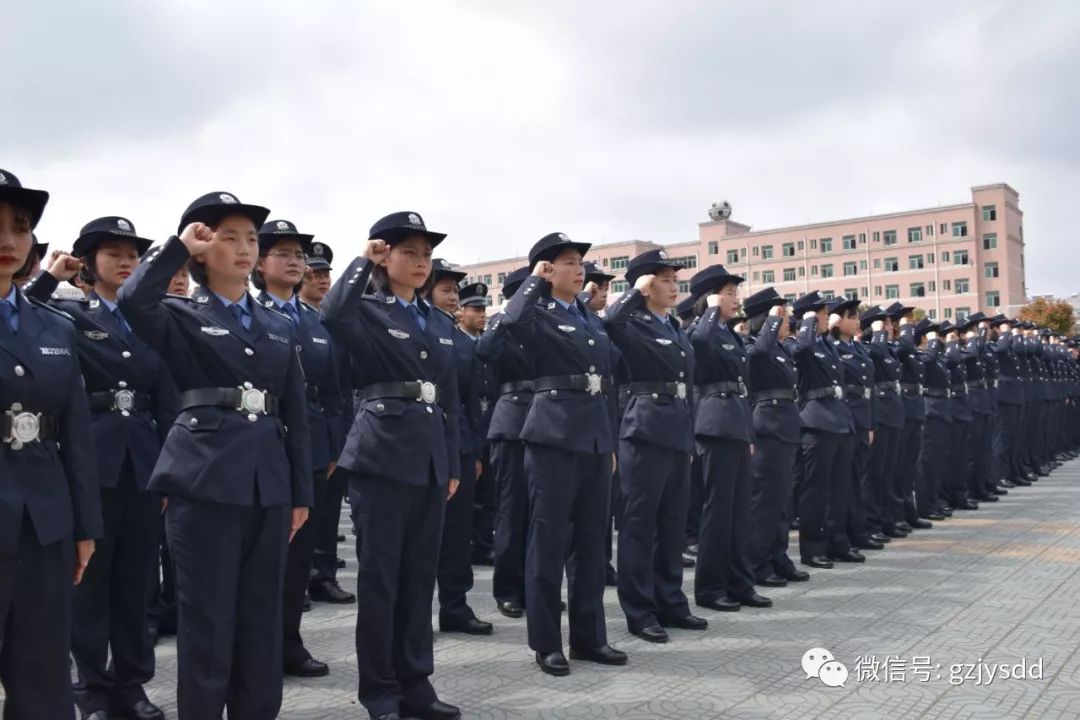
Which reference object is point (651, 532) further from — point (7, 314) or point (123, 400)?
point (7, 314)

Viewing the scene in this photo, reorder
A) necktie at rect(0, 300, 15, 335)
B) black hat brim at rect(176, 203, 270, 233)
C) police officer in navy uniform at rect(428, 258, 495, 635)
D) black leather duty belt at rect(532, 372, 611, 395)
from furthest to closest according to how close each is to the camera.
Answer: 1. police officer in navy uniform at rect(428, 258, 495, 635)
2. black leather duty belt at rect(532, 372, 611, 395)
3. black hat brim at rect(176, 203, 270, 233)
4. necktie at rect(0, 300, 15, 335)

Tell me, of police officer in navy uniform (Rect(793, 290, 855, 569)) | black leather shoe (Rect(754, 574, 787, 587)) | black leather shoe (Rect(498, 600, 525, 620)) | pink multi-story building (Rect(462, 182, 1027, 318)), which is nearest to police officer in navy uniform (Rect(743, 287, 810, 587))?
black leather shoe (Rect(754, 574, 787, 587))

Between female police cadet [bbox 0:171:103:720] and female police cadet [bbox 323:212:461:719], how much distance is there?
133 centimetres

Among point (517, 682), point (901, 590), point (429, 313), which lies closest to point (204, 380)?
point (429, 313)

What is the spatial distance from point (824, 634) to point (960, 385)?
7354mm

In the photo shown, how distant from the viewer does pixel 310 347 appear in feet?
19.8

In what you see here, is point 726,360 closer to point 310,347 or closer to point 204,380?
point 310,347

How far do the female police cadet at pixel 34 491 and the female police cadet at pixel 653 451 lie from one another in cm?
334

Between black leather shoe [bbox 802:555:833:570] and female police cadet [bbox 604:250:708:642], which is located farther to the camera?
black leather shoe [bbox 802:555:833:570]

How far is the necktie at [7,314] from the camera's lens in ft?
10.1

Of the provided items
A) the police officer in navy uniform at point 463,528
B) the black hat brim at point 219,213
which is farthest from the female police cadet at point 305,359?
the black hat brim at point 219,213

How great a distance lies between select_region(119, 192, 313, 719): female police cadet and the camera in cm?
351

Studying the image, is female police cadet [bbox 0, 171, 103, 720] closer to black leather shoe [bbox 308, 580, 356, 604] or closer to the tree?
black leather shoe [bbox 308, 580, 356, 604]

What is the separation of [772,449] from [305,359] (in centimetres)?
360
